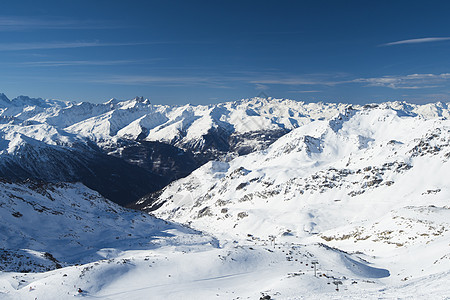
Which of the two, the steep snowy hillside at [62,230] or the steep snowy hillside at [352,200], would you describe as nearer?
the steep snowy hillside at [62,230]

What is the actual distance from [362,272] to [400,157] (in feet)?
466

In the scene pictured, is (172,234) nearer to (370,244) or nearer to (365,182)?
(370,244)

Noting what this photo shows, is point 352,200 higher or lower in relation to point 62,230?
lower

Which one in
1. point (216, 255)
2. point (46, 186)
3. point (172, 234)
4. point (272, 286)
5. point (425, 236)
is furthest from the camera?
point (46, 186)

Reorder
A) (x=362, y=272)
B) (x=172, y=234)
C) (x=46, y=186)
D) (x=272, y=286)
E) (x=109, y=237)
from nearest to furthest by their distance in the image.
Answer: (x=272, y=286)
(x=362, y=272)
(x=109, y=237)
(x=172, y=234)
(x=46, y=186)

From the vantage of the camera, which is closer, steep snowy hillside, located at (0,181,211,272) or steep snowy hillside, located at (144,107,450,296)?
steep snowy hillside, located at (0,181,211,272)

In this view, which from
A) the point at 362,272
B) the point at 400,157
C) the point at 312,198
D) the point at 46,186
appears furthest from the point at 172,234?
the point at 400,157

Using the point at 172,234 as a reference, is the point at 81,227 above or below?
above

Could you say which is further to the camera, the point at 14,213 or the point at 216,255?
the point at 14,213

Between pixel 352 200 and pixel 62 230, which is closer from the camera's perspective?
pixel 62 230

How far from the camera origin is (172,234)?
63.3 m

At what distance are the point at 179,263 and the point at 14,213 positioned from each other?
36.3 meters

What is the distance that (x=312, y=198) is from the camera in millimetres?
146125

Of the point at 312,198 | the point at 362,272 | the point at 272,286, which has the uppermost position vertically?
the point at 272,286
